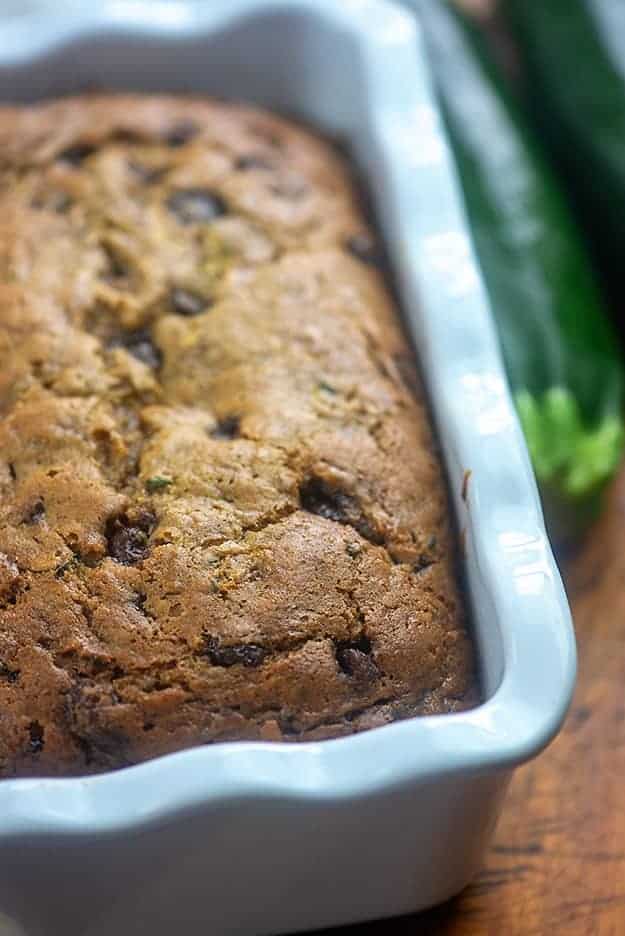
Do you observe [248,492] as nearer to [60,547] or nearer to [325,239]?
[60,547]

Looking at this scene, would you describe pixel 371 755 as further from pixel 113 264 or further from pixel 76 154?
pixel 76 154

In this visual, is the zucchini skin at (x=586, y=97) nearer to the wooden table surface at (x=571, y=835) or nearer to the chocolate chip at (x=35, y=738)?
the wooden table surface at (x=571, y=835)

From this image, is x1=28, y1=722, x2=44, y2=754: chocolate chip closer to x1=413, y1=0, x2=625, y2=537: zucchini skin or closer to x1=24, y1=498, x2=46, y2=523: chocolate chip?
x1=24, y1=498, x2=46, y2=523: chocolate chip

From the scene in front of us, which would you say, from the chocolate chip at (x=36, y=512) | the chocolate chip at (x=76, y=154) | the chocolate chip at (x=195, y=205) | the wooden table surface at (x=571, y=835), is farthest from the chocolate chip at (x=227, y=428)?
the wooden table surface at (x=571, y=835)

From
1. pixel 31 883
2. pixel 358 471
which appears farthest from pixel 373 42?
pixel 31 883

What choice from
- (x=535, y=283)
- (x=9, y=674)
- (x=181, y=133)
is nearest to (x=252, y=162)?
(x=181, y=133)

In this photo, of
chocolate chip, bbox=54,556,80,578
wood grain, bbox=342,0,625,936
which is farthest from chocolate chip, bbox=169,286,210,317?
wood grain, bbox=342,0,625,936
